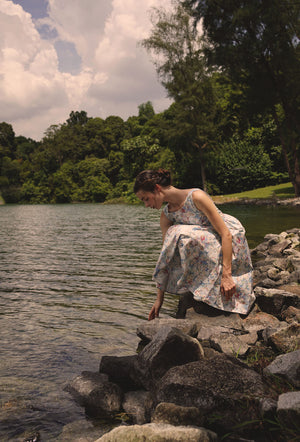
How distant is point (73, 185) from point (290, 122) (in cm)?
5496

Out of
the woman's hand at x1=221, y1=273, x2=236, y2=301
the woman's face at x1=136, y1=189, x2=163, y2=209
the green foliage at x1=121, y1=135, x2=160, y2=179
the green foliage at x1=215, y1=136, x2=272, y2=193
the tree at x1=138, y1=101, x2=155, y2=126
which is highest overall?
the tree at x1=138, y1=101, x2=155, y2=126

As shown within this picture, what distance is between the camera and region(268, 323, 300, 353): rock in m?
3.31

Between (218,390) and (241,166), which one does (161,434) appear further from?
(241,166)

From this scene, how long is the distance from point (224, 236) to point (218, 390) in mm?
1785

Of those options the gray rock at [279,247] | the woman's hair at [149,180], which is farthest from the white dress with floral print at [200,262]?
the gray rock at [279,247]

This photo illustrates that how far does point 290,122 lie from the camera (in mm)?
23750

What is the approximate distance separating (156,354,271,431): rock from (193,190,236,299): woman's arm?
1.27 metres

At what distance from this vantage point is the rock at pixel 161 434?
210 centimetres

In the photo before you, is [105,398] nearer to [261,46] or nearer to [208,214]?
[208,214]

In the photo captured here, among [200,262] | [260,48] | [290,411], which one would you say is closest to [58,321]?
[200,262]

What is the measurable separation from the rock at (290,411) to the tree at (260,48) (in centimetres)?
2209

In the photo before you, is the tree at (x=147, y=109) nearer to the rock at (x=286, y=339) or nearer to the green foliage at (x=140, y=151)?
the green foliage at (x=140, y=151)

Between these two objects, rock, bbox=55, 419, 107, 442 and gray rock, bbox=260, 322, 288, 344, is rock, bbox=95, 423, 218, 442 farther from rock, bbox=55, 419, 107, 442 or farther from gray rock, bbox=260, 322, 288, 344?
gray rock, bbox=260, 322, 288, 344

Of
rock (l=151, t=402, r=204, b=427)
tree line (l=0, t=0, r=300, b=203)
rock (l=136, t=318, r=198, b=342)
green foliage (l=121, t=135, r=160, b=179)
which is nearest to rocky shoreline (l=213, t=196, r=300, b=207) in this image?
tree line (l=0, t=0, r=300, b=203)
